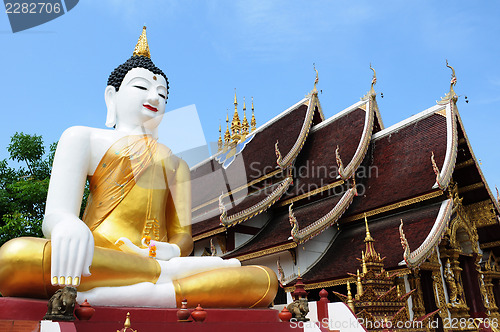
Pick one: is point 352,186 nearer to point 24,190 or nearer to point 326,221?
point 326,221

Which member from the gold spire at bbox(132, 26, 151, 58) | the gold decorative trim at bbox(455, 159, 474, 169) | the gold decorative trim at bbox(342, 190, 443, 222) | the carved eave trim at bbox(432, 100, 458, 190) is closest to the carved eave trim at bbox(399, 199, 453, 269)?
the gold decorative trim at bbox(342, 190, 443, 222)

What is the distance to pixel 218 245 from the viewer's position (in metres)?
9.05

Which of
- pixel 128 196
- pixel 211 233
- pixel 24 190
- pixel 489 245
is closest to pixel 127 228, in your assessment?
pixel 128 196

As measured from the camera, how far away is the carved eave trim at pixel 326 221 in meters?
6.94

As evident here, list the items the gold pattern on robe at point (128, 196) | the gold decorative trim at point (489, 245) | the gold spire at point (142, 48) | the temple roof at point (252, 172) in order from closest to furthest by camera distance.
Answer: the gold pattern on robe at point (128, 196) < the gold spire at point (142, 48) < the gold decorative trim at point (489, 245) < the temple roof at point (252, 172)

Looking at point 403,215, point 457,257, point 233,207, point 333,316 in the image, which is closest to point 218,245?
point 233,207

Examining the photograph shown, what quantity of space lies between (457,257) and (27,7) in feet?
23.0

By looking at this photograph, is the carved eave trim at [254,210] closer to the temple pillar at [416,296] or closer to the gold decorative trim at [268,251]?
the gold decorative trim at [268,251]

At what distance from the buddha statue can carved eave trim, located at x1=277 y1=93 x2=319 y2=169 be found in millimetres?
5008

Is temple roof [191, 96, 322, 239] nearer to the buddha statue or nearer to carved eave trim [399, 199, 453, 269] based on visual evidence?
carved eave trim [399, 199, 453, 269]

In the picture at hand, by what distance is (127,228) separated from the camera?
3100 millimetres

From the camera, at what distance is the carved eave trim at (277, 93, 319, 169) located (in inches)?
339

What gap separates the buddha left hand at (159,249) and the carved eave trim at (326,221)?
397 cm

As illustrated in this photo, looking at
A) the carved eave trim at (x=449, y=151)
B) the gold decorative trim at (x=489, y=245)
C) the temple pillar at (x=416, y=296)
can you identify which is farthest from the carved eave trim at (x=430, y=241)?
the gold decorative trim at (x=489, y=245)
